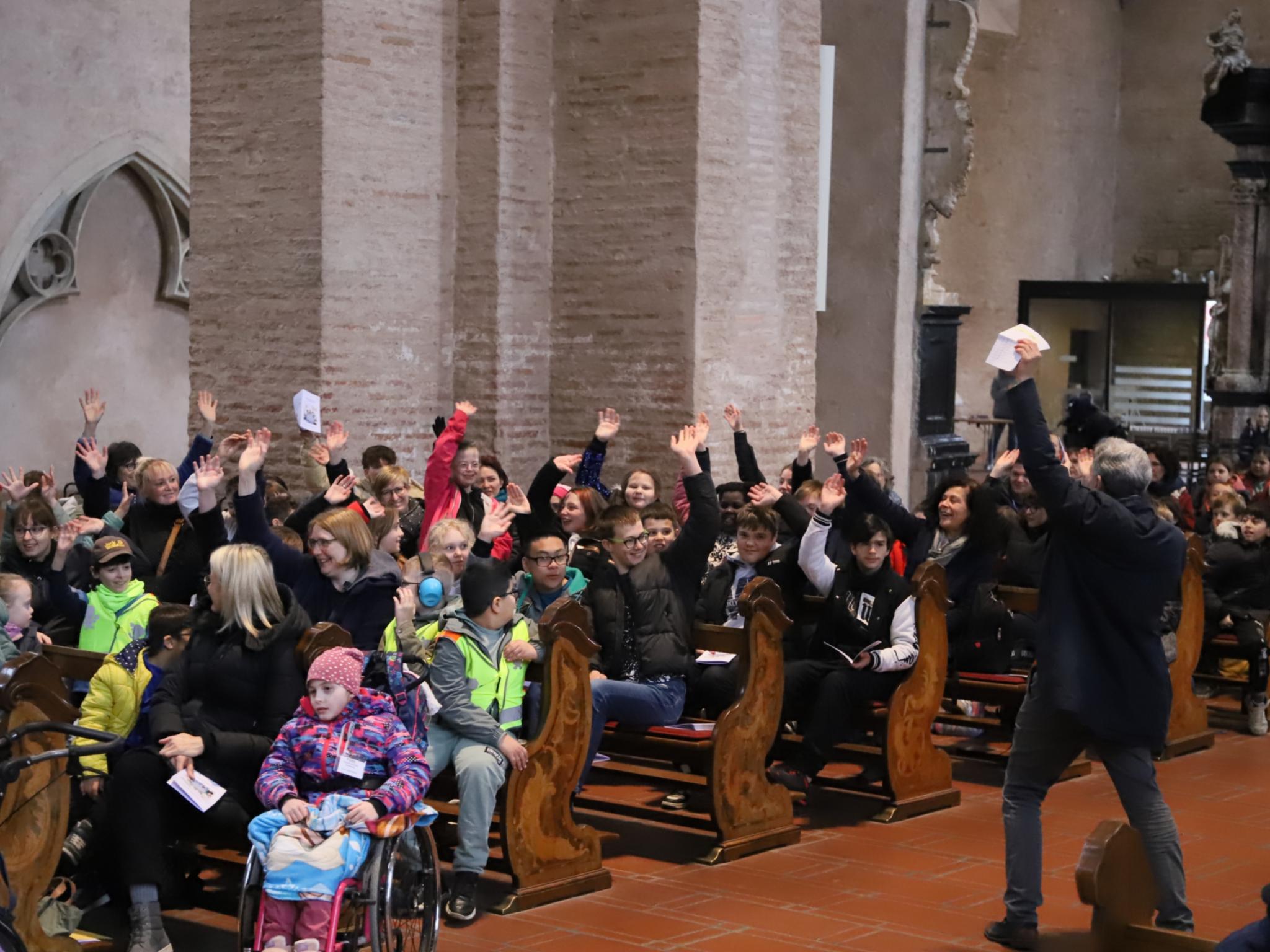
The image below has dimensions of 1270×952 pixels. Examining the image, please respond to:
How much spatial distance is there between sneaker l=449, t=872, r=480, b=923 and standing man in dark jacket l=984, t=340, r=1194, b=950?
77.2 inches

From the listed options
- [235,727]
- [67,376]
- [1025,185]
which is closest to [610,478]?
[67,376]

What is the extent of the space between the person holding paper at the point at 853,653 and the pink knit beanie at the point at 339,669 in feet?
8.55

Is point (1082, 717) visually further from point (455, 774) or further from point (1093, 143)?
point (1093, 143)

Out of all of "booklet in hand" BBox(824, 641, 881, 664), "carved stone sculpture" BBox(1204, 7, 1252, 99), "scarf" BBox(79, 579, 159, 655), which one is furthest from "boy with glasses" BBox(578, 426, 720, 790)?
"carved stone sculpture" BBox(1204, 7, 1252, 99)

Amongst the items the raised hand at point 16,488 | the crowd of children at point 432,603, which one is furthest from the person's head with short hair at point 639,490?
the raised hand at point 16,488

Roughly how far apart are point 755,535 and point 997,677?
1.48m

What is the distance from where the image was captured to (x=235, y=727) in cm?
602

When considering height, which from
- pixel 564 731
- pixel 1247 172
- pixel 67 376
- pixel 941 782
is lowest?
pixel 941 782

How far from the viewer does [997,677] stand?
8.80 metres

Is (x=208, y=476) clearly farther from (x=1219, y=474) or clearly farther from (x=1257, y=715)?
(x=1219, y=474)

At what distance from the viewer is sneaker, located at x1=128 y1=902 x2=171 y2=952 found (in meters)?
5.67

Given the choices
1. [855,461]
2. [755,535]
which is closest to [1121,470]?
[755,535]

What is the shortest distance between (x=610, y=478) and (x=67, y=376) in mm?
5593

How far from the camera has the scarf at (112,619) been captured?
709 cm
